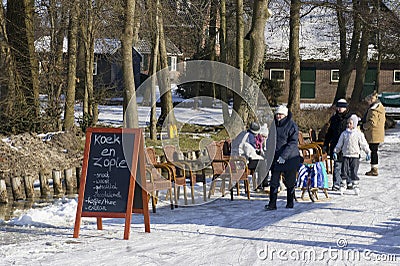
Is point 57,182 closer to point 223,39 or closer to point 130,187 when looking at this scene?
point 130,187

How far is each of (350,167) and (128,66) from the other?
20.5ft

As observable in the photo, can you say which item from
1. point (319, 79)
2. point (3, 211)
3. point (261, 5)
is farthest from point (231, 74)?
point (319, 79)

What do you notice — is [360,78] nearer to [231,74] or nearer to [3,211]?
[231,74]

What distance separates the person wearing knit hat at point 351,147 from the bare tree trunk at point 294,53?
13.7 meters

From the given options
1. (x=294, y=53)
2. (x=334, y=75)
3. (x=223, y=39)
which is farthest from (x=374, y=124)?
(x=334, y=75)

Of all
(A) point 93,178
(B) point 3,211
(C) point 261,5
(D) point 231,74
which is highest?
(C) point 261,5

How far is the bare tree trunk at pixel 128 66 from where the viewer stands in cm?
1781

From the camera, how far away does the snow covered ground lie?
361 inches

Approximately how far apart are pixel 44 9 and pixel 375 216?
16.4m

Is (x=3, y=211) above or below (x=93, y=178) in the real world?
below

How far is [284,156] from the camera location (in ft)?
41.7

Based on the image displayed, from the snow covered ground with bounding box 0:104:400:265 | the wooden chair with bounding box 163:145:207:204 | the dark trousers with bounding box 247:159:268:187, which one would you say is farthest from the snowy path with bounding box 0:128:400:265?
the dark trousers with bounding box 247:159:268:187

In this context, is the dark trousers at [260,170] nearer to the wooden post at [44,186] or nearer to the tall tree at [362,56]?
the wooden post at [44,186]

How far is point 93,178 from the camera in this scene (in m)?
10.9
